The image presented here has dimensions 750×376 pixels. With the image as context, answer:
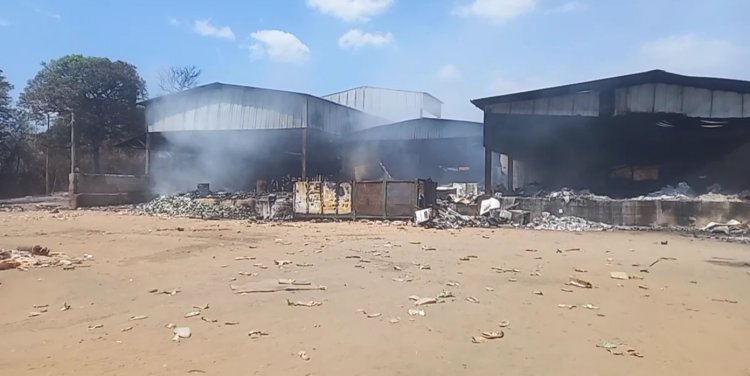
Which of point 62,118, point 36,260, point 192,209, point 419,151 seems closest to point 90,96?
point 62,118

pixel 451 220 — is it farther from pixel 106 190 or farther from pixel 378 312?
pixel 106 190

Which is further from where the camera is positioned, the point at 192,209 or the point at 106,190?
the point at 106,190

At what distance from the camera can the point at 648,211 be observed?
16.7m

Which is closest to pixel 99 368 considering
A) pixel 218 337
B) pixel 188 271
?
pixel 218 337

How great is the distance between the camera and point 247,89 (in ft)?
87.8

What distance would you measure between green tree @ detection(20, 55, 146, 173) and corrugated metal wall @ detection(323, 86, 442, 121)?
1656 cm

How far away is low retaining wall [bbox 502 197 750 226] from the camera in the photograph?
15.7 meters

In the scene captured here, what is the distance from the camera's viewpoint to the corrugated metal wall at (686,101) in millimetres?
17906

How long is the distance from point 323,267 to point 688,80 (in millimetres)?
15706

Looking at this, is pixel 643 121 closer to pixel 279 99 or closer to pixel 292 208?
pixel 292 208

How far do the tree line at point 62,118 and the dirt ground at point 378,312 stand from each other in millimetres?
26216

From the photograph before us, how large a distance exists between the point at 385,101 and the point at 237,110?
65.6ft

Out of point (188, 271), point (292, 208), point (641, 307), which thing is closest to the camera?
point (641, 307)

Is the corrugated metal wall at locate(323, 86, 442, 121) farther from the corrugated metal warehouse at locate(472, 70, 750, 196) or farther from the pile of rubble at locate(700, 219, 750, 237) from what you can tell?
the pile of rubble at locate(700, 219, 750, 237)
